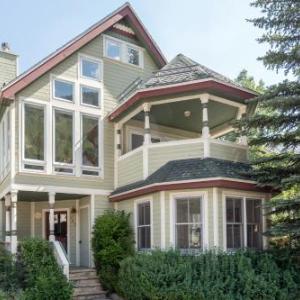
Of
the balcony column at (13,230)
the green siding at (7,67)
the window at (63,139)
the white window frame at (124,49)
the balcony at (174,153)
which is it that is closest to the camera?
the balcony at (174,153)

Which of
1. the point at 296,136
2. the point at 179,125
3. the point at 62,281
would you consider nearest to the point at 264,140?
the point at 296,136

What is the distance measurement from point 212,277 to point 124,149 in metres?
6.47

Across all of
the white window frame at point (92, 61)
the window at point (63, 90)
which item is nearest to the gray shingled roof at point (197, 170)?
the window at point (63, 90)

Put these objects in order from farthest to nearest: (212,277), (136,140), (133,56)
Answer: (133,56)
(136,140)
(212,277)

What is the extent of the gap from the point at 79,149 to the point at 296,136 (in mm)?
6833

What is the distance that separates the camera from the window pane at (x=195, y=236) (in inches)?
472

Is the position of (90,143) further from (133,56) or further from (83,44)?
(133,56)

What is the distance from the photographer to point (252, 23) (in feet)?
39.8

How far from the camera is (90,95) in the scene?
1533 centimetres

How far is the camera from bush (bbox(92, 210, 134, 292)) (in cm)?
1325

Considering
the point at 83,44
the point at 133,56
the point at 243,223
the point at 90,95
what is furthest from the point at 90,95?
the point at 243,223

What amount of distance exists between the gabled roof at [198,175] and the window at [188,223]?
1.80ft

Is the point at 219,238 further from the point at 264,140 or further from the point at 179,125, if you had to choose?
the point at 179,125

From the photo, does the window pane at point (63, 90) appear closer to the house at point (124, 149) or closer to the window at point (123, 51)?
the house at point (124, 149)
